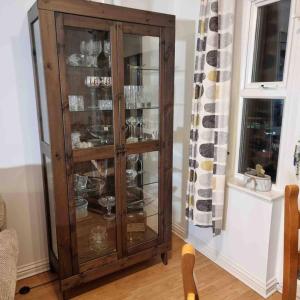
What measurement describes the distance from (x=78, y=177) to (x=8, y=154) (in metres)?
0.56

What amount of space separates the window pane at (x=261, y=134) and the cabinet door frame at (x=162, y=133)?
2.00 feet

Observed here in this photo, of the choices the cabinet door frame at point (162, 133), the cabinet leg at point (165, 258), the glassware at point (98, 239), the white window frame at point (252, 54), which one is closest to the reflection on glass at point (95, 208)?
the glassware at point (98, 239)

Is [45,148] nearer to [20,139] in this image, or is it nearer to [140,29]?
[20,139]

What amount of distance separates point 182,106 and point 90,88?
99cm

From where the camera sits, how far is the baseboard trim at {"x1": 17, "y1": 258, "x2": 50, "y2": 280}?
6.84ft

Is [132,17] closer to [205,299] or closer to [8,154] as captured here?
[8,154]

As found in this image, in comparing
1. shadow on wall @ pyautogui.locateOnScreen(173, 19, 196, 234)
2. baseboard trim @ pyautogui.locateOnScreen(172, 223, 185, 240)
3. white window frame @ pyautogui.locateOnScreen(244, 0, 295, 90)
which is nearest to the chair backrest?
white window frame @ pyautogui.locateOnScreen(244, 0, 295, 90)

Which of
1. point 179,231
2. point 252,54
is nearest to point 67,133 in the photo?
point 252,54

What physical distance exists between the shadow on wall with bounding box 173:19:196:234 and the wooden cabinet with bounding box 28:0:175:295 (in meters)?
0.51

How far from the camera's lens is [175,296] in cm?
191

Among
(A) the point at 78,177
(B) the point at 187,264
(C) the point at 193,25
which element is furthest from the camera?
(C) the point at 193,25

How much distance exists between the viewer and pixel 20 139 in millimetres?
1936

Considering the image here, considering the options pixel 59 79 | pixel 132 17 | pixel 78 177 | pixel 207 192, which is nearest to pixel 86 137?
pixel 78 177

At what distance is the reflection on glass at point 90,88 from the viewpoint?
1691 millimetres
